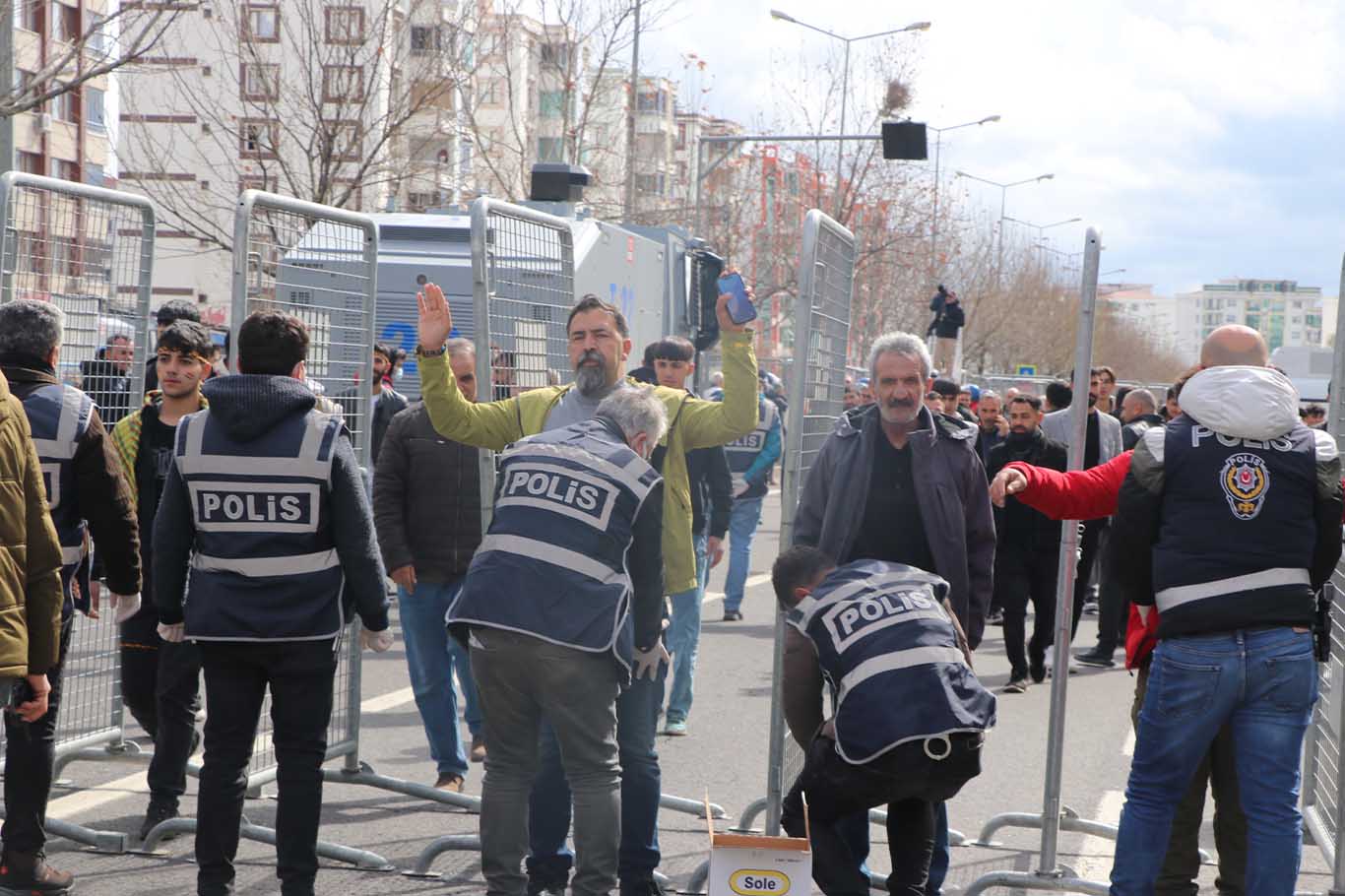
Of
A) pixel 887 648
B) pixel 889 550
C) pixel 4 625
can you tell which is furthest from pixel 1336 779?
pixel 4 625

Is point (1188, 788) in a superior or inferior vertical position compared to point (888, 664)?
inferior

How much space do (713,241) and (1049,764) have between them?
35549mm

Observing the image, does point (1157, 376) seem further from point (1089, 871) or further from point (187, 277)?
point (1089, 871)

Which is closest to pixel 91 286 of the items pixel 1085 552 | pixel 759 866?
pixel 759 866

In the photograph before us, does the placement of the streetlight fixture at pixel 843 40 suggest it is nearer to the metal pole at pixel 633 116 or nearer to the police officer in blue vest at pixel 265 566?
the metal pole at pixel 633 116

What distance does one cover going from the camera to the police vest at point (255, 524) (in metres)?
5.10

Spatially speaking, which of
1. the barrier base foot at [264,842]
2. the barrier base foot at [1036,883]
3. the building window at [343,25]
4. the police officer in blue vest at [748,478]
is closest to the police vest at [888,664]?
the barrier base foot at [1036,883]

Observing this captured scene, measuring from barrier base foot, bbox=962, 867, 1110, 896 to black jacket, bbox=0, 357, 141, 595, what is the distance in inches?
131

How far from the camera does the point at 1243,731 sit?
475 centimetres

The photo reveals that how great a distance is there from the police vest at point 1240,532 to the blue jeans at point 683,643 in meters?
3.83

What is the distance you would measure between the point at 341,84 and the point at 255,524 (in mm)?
17008

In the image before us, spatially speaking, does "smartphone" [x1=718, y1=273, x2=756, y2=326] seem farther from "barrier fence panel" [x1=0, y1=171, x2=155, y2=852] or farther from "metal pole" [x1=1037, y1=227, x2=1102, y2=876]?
"barrier fence panel" [x1=0, y1=171, x2=155, y2=852]

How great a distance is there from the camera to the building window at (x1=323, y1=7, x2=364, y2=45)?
2089 cm

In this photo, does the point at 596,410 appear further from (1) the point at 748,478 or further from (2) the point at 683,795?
(1) the point at 748,478
